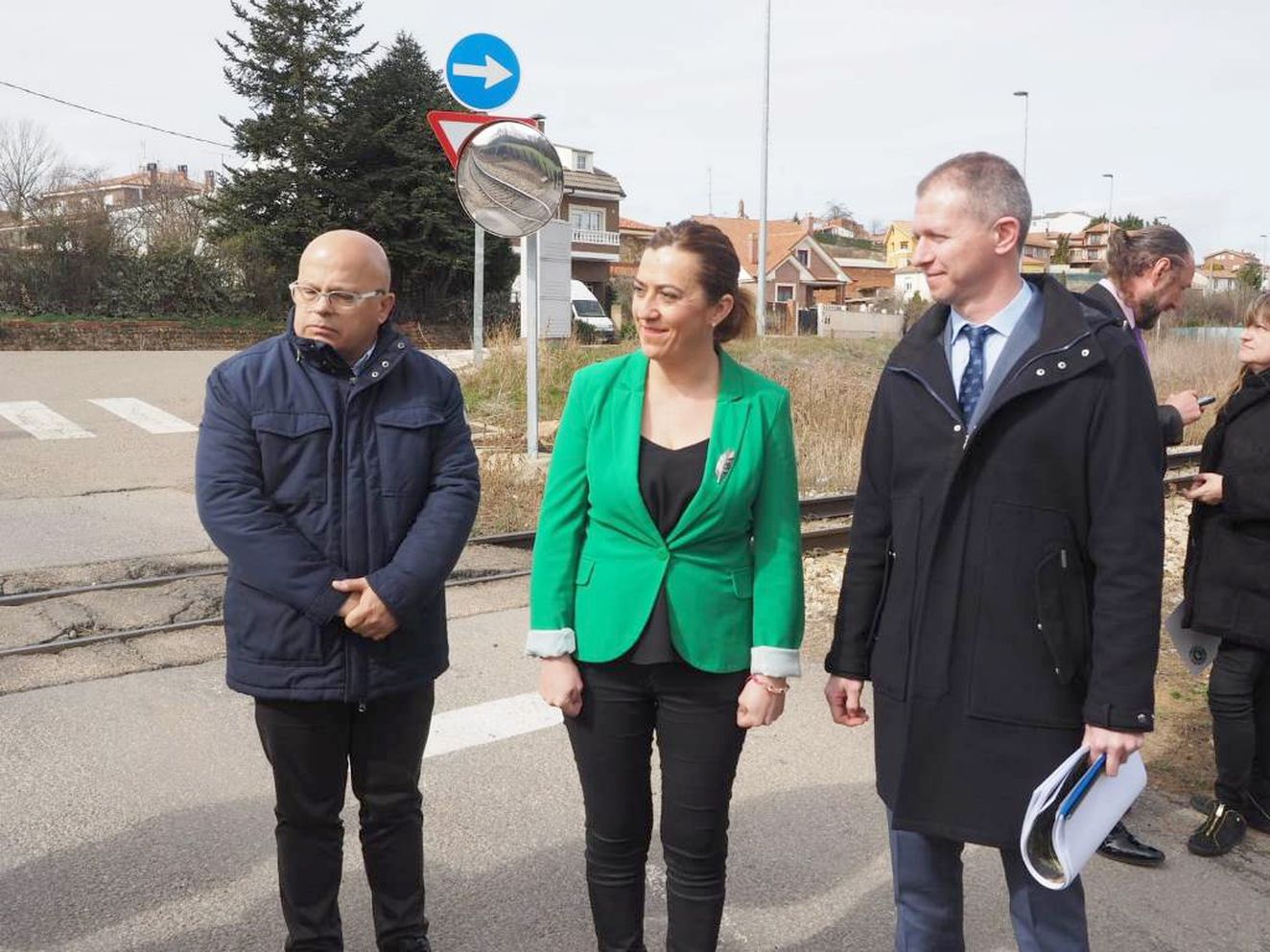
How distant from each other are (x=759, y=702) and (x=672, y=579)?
1.18 feet

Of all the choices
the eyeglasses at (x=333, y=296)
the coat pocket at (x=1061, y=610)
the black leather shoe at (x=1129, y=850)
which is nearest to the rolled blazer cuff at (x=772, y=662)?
the coat pocket at (x=1061, y=610)

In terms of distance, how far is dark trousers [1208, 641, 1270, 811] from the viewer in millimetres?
3904

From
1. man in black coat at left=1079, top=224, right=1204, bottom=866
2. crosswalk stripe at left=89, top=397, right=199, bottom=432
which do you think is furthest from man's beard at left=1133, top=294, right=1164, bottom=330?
crosswalk stripe at left=89, top=397, right=199, bottom=432

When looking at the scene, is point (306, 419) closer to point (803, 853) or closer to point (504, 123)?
point (803, 853)

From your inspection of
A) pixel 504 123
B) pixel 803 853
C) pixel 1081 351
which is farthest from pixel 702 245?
pixel 504 123

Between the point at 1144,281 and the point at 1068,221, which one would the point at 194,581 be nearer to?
the point at 1144,281

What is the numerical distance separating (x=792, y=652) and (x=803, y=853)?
1.41 meters

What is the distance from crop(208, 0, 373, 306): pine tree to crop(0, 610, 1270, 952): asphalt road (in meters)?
30.2

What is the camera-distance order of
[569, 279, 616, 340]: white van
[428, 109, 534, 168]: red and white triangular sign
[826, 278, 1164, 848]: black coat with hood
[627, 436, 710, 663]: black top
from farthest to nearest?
[569, 279, 616, 340]: white van → [428, 109, 534, 168]: red and white triangular sign → [627, 436, 710, 663]: black top → [826, 278, 1164, 848]: black coat with hood

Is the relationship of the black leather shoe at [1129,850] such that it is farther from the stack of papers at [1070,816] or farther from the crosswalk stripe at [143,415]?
the crosswalk stripe at [143,415]

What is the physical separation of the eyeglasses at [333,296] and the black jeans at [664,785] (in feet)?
3.64

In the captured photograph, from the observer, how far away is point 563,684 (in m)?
2.71

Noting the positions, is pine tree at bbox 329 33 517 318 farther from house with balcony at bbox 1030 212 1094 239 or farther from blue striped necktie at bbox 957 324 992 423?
house with balcony at bbox 1030 212 1094 239

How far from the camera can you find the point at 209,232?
32406 mm
